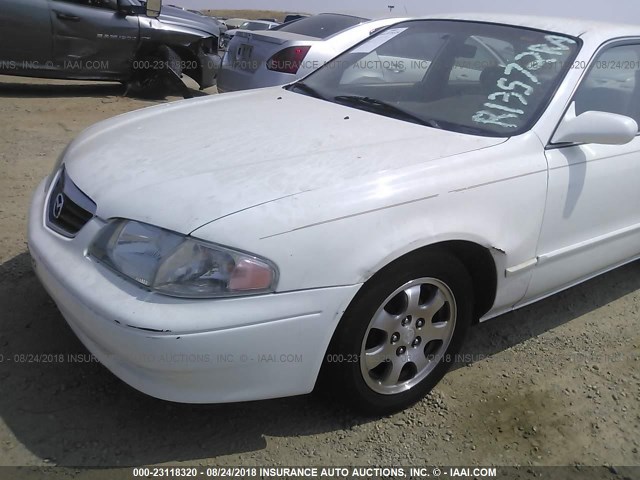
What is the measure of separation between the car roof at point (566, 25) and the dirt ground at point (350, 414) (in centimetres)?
155

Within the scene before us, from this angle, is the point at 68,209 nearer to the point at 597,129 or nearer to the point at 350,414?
the point at 350,414

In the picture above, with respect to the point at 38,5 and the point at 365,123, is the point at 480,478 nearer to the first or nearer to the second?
the point at 365,123

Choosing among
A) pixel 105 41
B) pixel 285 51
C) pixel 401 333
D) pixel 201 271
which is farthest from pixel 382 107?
pixel 105 41

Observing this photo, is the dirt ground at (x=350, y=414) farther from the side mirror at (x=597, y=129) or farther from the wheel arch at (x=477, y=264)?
the side mirror at (x=597, y=129)

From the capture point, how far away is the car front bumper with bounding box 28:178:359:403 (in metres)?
1.93

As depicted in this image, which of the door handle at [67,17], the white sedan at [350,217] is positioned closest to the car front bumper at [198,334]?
the white sedan at [350,217]

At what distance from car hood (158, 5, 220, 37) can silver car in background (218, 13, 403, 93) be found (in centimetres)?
205

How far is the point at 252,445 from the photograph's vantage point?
2305 millimetres

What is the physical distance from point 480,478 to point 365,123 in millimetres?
1570

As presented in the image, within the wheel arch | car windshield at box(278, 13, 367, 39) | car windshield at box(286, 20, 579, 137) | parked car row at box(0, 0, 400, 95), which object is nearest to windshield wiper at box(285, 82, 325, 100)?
car windshield at box(286, 20, 579, 137)

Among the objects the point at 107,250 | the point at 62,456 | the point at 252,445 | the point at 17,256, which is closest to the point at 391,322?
the point at 252,445

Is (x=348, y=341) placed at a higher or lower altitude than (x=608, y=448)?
higher

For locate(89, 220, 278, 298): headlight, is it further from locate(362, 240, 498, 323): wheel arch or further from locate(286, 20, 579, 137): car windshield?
locate(286, 20, 579, 137): car windshield

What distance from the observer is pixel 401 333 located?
241 centimetres
